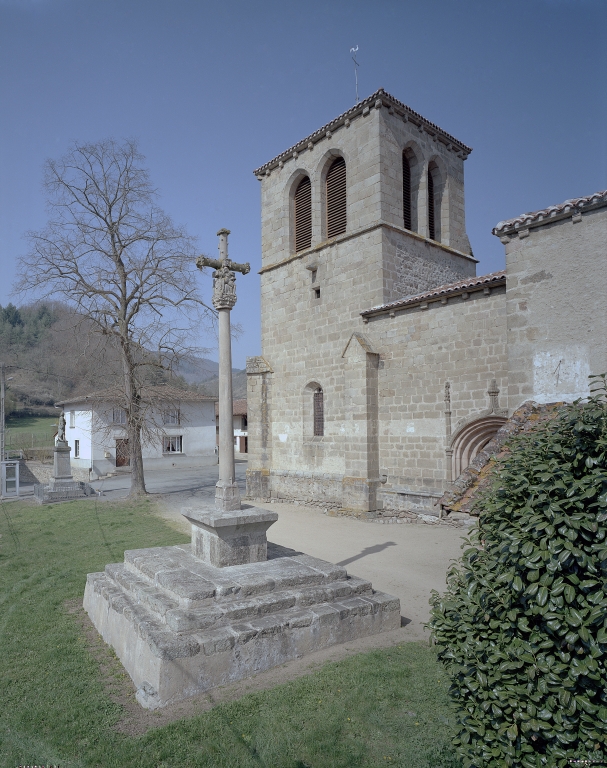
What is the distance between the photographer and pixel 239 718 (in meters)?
3.93

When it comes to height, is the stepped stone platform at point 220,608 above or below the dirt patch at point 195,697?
above

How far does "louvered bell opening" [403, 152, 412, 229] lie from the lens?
15.3 meters

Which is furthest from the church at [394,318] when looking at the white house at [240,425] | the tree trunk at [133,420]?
the white house at [240,425]

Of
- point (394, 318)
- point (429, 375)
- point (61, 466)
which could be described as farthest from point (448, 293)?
point (61, 466)

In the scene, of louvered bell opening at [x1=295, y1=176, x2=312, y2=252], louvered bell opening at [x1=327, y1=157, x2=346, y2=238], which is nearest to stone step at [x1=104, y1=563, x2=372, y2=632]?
louvered bell opening at [x1=327, y1=157, x2=346, y2=238]

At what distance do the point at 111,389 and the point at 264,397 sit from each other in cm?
531

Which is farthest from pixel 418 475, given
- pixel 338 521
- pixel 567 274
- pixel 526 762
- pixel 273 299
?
pixel 526 762

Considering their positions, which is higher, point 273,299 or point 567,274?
point 273,299

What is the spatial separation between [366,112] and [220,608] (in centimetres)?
1398

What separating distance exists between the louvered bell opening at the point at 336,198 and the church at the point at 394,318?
45 mm

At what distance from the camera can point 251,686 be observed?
4477mm

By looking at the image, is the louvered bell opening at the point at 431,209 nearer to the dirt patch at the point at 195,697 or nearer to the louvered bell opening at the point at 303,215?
the louvered bell opening at the point at 303,215

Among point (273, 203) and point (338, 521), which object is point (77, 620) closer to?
point (338, 521)

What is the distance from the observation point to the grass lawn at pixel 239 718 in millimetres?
3463
